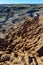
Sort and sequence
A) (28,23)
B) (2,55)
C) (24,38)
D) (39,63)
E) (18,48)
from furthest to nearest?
(28,23) → (24,38) → (18,48) → (2,55) → (39,63)

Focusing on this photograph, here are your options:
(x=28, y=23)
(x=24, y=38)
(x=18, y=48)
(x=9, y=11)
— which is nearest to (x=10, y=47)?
(x=18, y=48)

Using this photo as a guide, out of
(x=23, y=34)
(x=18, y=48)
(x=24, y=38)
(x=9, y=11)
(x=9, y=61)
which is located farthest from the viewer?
(x=9, y=11)

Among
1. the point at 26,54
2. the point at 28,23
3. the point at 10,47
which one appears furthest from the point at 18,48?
the point at 28,23

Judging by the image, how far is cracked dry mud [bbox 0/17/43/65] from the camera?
10.8 m

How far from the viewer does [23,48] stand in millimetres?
13000

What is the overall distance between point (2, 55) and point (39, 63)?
262 centimetres

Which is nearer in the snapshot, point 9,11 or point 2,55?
point 2,55

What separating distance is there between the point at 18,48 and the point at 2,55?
5.72 feet

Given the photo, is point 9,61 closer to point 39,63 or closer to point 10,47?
point 39,63

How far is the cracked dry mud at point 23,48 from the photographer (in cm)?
1084

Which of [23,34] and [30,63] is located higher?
[23,34]

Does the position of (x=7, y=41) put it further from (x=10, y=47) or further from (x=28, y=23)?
(x=28, y=23)

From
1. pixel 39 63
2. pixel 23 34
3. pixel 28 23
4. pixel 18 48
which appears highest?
pixel 28 23

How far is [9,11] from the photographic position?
34.7 m
